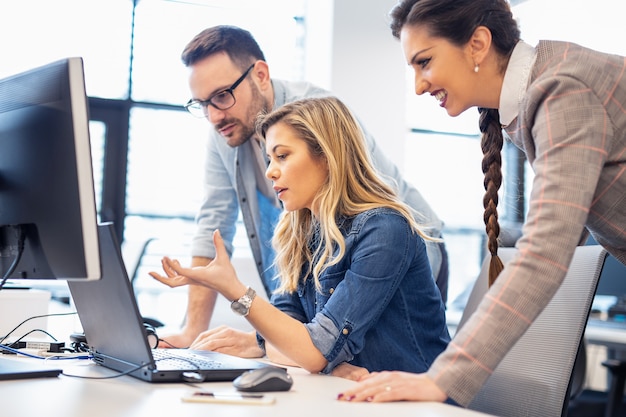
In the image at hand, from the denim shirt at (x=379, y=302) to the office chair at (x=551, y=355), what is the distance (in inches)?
6.9

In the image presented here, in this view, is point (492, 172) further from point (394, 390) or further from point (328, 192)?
point (394, 390)

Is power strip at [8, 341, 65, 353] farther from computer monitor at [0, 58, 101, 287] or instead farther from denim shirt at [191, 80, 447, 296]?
denim shirt at [191, 80, 447, 296]

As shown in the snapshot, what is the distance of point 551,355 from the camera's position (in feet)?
4.33

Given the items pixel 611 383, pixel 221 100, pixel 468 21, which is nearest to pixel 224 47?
pixel 221 100

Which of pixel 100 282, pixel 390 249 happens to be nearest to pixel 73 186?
pixel 100 282

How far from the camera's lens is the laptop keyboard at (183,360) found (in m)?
1.20

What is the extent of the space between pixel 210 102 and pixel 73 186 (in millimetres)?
1180

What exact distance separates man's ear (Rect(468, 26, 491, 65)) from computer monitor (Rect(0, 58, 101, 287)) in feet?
2.20

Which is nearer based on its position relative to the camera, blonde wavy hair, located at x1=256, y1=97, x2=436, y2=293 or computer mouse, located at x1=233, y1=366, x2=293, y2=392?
computer mouse, located at x1=233, y1=366, x2=293, y2=392

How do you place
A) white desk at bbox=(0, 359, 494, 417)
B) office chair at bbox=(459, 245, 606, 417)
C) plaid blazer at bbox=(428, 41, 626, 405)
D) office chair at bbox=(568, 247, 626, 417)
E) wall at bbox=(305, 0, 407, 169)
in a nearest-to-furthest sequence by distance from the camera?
white desk at bbox=(0, 359, 494, 417)
plaid blazer at bbox=(428, 41, 626, 405)
office chair at bbox=(459, 245, 606, 417)
office chair at bbox=(568, 247, 626, 417)
wall at bbox=(305, 0, 407, 169)

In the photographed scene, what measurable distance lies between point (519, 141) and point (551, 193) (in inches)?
11.9

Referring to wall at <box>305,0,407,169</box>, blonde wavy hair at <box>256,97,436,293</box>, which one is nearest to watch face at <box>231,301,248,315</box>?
blonde wavy hair at <box>256,97,436,293</box>

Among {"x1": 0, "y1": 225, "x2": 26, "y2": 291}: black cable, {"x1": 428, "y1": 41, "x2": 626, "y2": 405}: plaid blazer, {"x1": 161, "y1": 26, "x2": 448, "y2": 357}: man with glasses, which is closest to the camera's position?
{"x1": 428, "y1": 41, "x2": 626, "y2": 405}: plaid blazer

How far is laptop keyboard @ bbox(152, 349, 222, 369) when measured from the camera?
120cm
